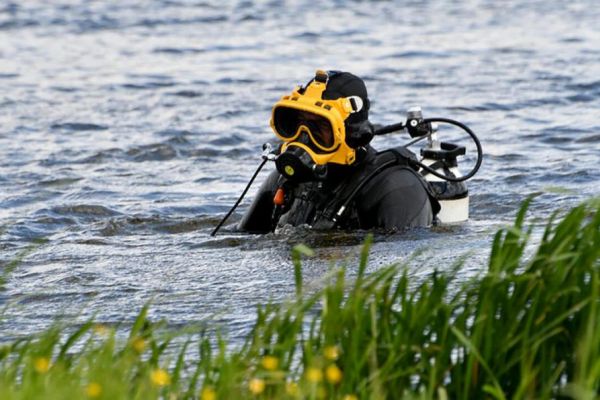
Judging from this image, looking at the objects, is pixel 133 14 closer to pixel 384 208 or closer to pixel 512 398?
pixel 384 208

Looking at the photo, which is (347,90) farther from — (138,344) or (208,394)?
(208,394)

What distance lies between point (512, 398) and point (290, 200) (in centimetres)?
331

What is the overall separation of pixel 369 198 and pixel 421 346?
290 centimetres

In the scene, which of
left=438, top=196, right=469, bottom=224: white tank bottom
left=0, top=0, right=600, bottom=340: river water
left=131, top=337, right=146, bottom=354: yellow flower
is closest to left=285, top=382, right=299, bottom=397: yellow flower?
left=131, top=337, right=146, bottom=354: yellow flower

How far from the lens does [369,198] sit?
21.0 ft

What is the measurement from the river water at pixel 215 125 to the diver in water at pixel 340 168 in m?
0.12

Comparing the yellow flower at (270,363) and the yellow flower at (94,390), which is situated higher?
the yellow flower at (94,390)

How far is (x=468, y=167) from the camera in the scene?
32.1 feet

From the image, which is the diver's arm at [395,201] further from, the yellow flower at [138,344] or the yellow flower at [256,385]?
the yellow flower at [256,385]

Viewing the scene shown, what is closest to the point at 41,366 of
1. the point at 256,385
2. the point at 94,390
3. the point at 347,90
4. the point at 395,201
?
the point at 94,390

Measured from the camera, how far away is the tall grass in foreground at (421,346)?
3363mm

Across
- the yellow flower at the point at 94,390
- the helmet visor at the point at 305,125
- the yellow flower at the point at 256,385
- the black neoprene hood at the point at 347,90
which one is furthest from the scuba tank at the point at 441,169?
the yellow flower at the point at 94,390

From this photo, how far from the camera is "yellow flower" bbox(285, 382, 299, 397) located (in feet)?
10.6

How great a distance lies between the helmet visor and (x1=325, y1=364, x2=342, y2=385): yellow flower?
282 centimetres
